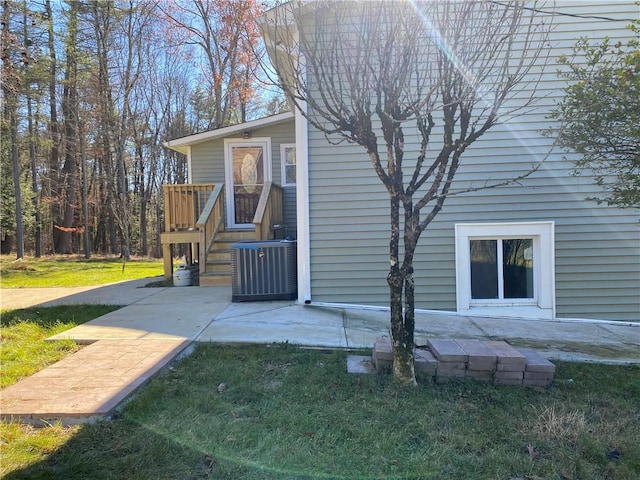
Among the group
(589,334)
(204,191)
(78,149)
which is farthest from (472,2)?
Answer: (78,149)

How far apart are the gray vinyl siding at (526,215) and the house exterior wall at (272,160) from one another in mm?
3798

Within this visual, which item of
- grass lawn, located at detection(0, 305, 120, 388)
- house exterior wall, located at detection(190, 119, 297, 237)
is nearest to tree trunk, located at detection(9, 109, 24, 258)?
house exterior wall, located at detection(190, 119, 297, 237)

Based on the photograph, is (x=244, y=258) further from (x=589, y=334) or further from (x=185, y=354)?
(x=589, y=334)

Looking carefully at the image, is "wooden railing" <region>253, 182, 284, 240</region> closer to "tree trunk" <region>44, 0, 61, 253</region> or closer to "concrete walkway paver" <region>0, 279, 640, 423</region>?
"concrete walkway paver" <region>0, 279, 640, 423</region>

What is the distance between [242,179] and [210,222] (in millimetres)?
1984

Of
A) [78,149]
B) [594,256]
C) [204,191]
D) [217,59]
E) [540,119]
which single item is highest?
[217,59]

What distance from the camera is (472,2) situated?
3031mm

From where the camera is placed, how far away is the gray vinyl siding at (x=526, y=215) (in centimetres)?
598

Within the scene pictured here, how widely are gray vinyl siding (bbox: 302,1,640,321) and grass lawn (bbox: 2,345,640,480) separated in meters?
2.80

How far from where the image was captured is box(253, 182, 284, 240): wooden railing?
7680 millimetres

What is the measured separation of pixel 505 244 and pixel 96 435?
18.7 ft

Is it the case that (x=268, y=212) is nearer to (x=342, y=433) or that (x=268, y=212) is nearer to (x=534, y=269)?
(x=534, y=269)

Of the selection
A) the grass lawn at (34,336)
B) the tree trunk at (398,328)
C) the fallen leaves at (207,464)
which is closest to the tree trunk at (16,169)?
the grass lawn at (34,336)

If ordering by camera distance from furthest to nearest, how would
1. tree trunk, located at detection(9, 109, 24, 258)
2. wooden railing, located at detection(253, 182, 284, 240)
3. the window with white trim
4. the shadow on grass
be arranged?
1. tree trunk, located at detection(9, 109, 24, 258)
2. the window with white trim
3. wooden railing, located at detection(253, 182, 284, 240)
4. the shadow on grass
